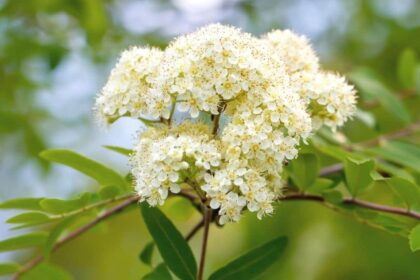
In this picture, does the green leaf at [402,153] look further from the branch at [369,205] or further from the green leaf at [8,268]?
the green leaf at [8,268]

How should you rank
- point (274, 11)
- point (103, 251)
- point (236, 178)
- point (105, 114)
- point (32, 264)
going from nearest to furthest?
point (236, 178), point (105, 114), point (32, 264), point (274, 11), point (103, 251)

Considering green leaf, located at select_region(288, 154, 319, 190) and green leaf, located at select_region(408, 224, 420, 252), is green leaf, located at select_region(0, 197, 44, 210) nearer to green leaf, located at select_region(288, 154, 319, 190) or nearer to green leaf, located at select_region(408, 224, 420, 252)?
green leaf, located at select_region(288, 154, 319, 190)

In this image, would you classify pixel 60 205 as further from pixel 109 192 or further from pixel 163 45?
pixel 163 45

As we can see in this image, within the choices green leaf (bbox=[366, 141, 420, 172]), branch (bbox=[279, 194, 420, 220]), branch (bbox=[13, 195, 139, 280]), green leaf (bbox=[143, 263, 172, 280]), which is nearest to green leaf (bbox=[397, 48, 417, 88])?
green leaf (bbox=[366, 141, 420, 172])

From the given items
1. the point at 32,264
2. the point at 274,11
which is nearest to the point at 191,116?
the point at 32,264

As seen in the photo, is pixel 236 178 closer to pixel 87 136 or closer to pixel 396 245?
pixel 396 245

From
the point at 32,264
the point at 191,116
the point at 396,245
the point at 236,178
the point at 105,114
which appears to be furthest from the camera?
the point at 396,245

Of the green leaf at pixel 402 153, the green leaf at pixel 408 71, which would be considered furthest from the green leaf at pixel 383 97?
the green leaf at pixel 402 153
